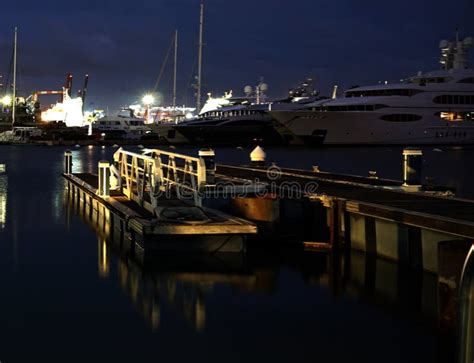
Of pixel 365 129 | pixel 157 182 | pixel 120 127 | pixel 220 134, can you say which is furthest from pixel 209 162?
pixel 120 127

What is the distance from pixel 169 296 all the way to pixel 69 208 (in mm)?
14622

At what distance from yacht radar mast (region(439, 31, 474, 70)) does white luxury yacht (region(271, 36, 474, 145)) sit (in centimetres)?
26

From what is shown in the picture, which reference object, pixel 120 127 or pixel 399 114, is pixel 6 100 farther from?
pixel 399 114

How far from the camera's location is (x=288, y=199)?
20016 millimetres

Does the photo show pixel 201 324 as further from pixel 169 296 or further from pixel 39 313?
pixel 39 313

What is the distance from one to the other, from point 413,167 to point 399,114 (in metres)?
73.4

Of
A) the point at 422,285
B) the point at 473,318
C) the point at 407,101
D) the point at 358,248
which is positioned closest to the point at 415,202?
A: the point at 358,248

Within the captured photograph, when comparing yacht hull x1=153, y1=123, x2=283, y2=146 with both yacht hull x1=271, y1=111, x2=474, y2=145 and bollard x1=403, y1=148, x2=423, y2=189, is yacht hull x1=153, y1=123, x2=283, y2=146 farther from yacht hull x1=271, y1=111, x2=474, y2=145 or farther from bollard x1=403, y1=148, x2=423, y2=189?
bollard x1=403, y1=148, x2=423, y2=189

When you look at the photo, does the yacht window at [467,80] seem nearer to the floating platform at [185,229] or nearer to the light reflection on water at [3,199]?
the light reflection on water at [3,199]

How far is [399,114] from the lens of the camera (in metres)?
92.3

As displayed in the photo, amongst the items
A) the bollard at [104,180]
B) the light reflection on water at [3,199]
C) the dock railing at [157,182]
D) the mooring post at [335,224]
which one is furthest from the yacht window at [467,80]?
the mooring post at [335,224]

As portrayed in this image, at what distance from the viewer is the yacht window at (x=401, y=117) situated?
92312 millimetres

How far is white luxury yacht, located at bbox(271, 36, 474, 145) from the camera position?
9100 cm

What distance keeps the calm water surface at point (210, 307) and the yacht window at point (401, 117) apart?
7624 cm
